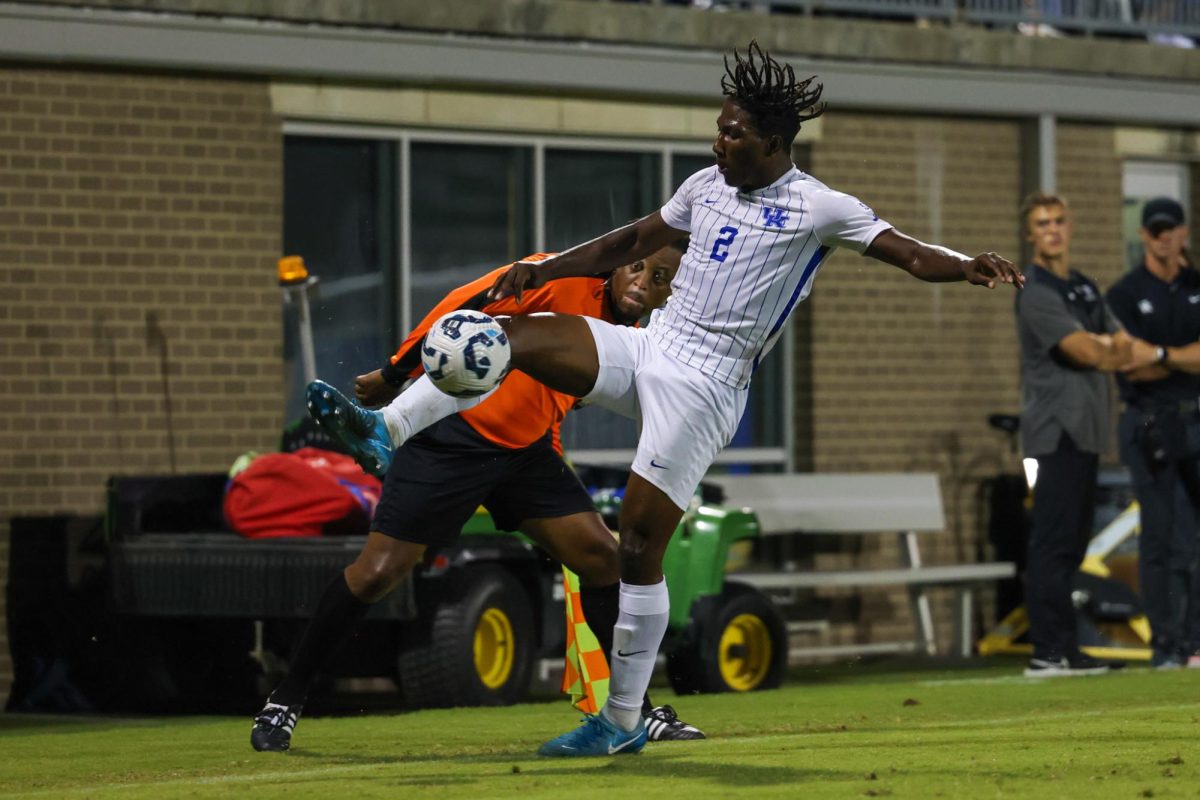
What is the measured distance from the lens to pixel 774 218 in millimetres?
7566

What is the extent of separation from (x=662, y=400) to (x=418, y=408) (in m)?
1.36

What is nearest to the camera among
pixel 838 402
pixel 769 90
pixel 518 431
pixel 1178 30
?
pixel 769 90

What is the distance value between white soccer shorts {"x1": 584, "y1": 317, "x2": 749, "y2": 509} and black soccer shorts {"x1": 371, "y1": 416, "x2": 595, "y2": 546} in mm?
1225

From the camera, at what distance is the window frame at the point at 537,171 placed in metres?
14.6

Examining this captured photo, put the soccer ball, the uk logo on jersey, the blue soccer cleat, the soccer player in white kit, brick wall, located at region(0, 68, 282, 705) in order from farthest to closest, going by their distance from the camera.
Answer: brick wall, located at region(0, 68, 282, 705), the blue soccer cleat, the uk logo on jersey, the soccer player in white kit, the soccer ball

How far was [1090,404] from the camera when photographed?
1267 centimetres

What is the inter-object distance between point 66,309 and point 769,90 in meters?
6.79

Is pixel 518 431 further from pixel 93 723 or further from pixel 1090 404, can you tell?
pixel 1090 404

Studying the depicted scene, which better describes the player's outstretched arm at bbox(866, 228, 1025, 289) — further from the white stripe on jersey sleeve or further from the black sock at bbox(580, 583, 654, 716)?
the black sock at bbox(580, 583, 654, 716)

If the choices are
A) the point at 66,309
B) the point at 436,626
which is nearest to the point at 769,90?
the point at 436,626

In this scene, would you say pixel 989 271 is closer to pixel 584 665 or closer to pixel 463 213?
pixel 584 665

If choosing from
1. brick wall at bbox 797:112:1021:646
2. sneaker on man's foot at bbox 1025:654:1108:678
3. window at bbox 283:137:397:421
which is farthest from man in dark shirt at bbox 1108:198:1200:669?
window at bbox 283:137:397:421

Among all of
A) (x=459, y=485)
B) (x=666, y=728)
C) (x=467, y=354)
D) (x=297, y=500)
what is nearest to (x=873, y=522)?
(x=297, y=500)

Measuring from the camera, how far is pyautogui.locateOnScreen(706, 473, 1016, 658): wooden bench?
1488 centimetres
